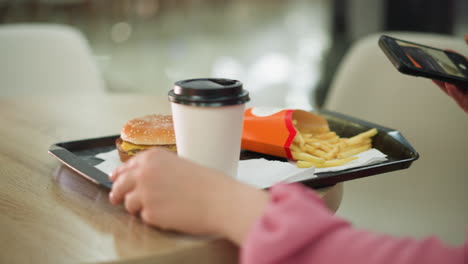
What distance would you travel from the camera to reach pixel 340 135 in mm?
1152

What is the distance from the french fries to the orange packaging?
0.05 feet

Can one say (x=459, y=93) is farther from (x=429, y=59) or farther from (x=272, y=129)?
(x=272, y=129)

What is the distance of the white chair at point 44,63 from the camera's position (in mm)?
2090

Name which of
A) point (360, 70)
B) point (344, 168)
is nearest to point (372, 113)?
Answer: point (360, 70)

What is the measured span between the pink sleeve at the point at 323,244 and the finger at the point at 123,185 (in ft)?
0.65

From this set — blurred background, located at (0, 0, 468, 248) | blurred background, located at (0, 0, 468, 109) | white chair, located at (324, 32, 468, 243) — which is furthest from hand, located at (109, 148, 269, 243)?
blurred background, located at (0, 0, 468, 109)

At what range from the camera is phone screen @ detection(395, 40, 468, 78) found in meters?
1.06

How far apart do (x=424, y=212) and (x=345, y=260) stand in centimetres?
104

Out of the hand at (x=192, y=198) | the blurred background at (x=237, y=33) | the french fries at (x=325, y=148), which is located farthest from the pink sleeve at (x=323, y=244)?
the blurred background at (x=237, y=33)

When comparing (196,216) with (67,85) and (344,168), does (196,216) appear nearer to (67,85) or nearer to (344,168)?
(344,168)

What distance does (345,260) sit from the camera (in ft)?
1.82

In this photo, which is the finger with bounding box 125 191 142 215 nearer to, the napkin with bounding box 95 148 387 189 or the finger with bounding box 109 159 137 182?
the finger with bounding box 109 159 137 182

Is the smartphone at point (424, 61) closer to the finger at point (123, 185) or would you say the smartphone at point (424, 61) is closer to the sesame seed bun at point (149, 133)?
the sesame seed bun at point (149, 133)

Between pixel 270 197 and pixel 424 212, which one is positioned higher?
pixel 270 197
